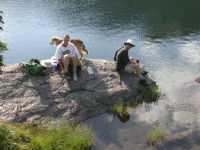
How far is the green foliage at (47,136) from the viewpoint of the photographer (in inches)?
339

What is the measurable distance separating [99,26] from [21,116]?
19.5 meters

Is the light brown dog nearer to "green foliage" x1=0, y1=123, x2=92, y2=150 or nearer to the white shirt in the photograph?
the white shirt

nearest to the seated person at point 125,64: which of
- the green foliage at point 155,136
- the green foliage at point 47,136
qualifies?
the green foliage at point 155,136

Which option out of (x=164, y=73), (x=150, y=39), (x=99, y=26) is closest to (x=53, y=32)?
(x=99, y=26)

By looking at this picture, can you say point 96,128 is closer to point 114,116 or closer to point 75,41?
point 114,116

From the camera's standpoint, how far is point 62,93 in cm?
1258

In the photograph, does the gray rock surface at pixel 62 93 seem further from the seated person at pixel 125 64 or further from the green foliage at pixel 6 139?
the green foliage at pixel 6 139

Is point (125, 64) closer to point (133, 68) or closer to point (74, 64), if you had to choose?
point (133, 68)

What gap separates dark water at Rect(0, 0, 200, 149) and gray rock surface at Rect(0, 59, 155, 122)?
0.88 meters

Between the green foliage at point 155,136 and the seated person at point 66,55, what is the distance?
394 centimetres

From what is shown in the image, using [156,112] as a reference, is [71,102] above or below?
above

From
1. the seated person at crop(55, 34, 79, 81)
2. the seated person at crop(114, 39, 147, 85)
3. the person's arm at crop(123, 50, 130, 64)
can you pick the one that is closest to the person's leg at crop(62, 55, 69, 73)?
the seated person at crop(55, 34, 79, 81)

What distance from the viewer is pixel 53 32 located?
91.7 ft

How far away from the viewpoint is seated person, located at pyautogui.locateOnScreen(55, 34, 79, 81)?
13078mm
